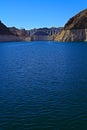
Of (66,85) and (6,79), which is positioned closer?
(66,85)

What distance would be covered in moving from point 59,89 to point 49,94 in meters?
2.92

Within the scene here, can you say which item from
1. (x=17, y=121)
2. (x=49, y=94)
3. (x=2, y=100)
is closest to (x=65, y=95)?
(x=49, y=94)

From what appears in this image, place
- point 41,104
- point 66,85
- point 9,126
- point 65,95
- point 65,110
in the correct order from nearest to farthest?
1. point 9,126
2. point 65,110
3. point 41,104
4. point 65,95
5. point 66,85

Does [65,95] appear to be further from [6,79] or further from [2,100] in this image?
[6,79]

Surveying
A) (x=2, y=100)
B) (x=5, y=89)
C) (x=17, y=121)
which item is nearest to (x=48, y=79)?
(x=5, y=89)

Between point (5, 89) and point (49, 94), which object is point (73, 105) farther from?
point (5, 89)

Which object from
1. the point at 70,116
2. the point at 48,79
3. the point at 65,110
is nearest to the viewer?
the point at 70,116

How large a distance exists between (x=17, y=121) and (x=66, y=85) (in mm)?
15160

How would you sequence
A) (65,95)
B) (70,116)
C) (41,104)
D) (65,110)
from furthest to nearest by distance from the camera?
(65,95), (41,104), (65,110), (70,116)

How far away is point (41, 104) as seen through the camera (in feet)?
103

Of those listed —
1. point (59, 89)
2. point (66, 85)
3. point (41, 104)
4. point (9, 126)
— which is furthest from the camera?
point (66, 85)

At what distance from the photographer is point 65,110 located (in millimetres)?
29375

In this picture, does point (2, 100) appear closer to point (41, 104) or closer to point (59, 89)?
point (41, 104)

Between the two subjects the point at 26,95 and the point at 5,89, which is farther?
the point at 5,89
